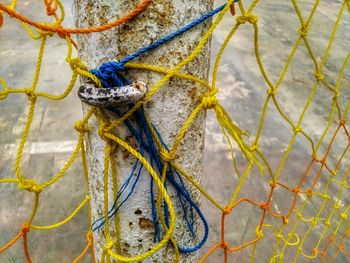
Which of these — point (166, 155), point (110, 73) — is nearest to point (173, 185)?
point (166, 155)

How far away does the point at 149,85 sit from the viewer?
15.2 inches

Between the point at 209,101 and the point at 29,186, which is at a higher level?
the point at 209,101

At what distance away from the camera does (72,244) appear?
4.99 ft

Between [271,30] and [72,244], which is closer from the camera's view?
[72,244]

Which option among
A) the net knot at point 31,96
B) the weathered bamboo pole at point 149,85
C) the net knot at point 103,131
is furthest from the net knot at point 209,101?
the net knot at point 31,96

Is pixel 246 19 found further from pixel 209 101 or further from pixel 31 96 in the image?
pixel 31 96

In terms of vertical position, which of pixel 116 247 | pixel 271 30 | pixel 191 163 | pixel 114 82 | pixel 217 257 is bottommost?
pixel 217 257

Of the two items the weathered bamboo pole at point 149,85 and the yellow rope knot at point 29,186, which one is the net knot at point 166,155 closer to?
the weathered bamboo pole at point 149,85

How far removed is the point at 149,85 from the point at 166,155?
80 millimetres

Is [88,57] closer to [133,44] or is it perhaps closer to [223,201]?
[133,44]

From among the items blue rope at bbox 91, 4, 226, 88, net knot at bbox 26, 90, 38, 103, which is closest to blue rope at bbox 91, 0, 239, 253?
blue rope at bbox 91, 4, 226, 88

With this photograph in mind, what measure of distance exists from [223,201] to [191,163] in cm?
127

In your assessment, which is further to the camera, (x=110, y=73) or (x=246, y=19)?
(x=246, y=19)

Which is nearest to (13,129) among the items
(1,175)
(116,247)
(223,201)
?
(1,175)
